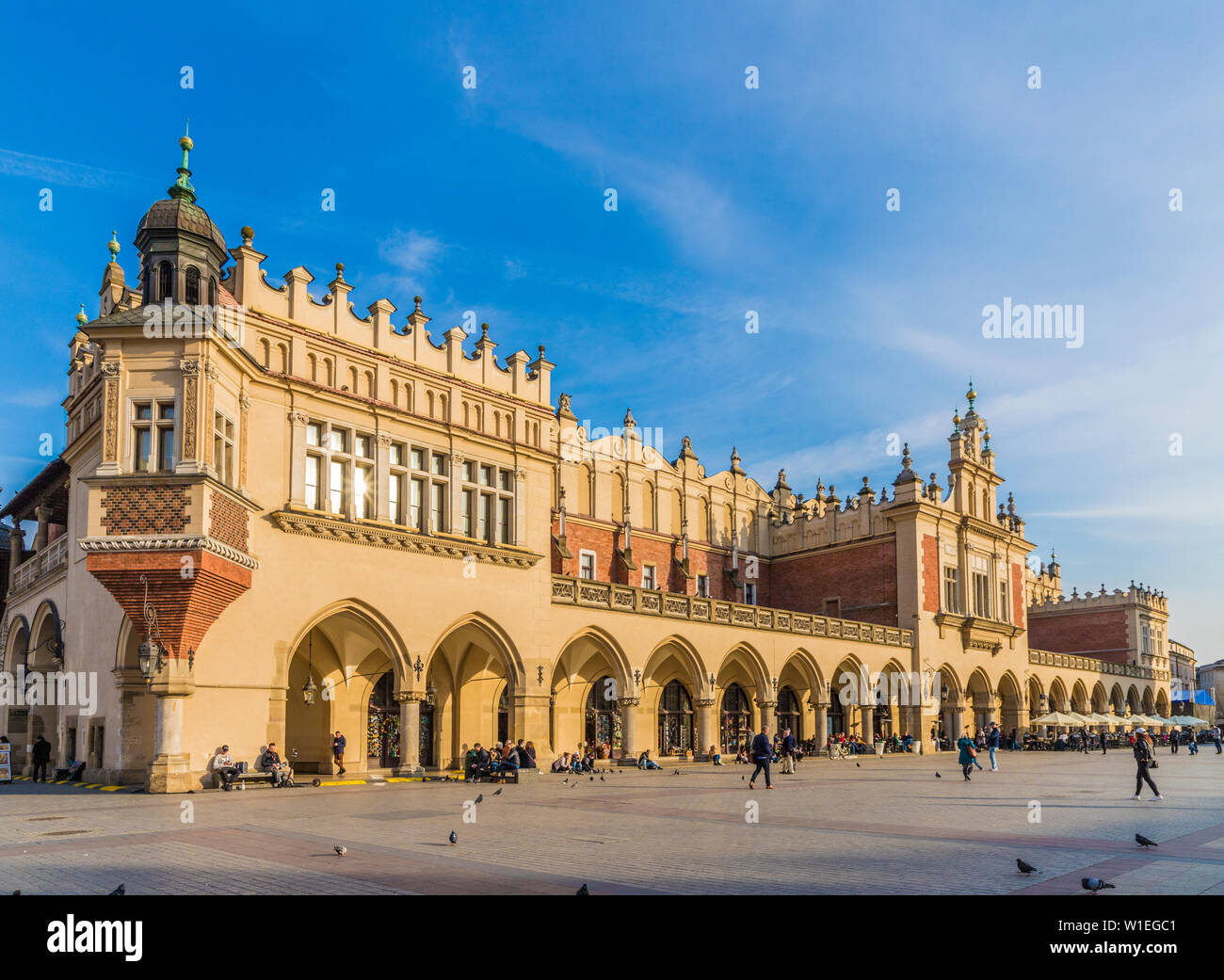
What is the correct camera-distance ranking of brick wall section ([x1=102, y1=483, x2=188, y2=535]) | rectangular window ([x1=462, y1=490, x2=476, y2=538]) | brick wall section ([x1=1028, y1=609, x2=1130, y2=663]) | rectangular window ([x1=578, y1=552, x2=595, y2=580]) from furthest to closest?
brick wall section ([x1=1028, y1=609, x2=1130, y2=663]) < rectangular window ([x1=578, y1=552, x2=595, y2=580]) < rectangular window ([x1=462, y1=490, x2=476, y2=538]) < brick wall section ([x1=102, y1=483, x2=188, y2=535])

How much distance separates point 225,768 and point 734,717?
87.4 feet

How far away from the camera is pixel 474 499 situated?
3241 cm

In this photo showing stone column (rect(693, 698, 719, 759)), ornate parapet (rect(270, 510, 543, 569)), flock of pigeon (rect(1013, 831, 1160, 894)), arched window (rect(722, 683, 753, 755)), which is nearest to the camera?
flock of pigeon (rect(1013, 831, 1160, 894))

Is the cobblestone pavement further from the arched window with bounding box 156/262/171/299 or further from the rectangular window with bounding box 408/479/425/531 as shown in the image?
the arched window with bounding box 156/262/171/299

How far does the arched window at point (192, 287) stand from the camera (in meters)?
25.4

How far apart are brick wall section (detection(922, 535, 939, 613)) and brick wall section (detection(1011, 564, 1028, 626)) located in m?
10.8

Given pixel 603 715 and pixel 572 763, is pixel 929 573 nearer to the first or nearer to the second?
pixel 603 715


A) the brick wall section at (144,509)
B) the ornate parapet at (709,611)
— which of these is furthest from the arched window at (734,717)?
the brick wall section at (144,509)

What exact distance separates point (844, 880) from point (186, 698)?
17989mm

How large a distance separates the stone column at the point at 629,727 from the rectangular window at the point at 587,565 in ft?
26.8

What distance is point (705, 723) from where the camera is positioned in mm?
38875

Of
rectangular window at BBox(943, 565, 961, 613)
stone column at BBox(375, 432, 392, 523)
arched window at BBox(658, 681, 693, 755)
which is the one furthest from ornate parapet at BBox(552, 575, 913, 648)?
stone column at BBox(375, 432, 392, 523)

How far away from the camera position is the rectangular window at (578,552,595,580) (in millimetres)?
42906
